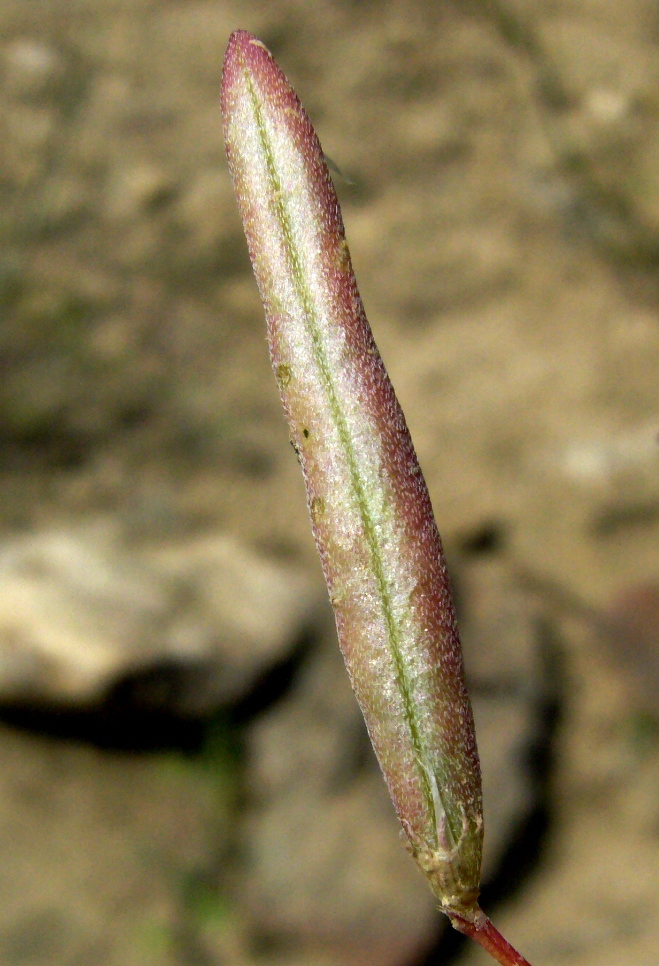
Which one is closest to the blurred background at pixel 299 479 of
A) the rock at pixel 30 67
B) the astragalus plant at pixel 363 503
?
the rock at pixel 30 67

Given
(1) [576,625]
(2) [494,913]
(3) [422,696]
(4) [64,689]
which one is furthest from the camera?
(1) [576,625]

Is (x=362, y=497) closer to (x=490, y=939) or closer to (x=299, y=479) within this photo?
(x=490, y=939)

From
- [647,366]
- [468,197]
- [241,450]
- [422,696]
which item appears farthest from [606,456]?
[422,696]

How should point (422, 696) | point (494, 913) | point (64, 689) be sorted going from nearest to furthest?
point (422, 696) < point (64, 689) < point (494, 913)

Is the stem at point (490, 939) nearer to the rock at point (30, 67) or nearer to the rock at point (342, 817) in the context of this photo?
the rock at point (342, 817)

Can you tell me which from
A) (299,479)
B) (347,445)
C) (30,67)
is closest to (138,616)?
(299,479)

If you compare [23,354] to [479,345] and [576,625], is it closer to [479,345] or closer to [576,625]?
[479,345]
